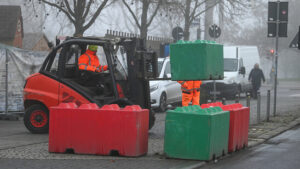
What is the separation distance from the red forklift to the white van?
532 inches

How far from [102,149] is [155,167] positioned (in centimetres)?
137

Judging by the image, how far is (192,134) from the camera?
9680mm

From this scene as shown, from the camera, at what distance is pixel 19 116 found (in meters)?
18.7

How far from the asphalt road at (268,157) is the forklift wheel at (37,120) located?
15.8 feet

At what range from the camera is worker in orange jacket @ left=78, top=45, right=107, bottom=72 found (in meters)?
13.2

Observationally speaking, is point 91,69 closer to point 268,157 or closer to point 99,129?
point 99,129

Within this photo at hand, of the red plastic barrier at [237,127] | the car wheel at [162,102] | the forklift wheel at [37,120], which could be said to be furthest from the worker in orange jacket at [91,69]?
the car wheel at [162,102]

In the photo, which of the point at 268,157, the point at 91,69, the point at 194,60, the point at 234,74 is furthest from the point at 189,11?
the point at 268,157

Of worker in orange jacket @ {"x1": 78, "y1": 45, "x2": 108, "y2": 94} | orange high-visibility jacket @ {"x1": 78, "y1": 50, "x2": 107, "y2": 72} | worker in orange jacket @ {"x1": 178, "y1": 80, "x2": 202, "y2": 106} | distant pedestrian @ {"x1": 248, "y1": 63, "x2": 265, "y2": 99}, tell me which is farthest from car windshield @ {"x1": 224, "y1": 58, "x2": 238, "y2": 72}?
orange high-visibility jacket @ {"x1": 78, "y1": 50, "x2": 107, "y2": 72}

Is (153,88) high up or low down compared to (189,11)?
down

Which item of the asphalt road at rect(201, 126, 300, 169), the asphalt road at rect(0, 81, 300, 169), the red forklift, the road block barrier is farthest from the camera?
the red forklift

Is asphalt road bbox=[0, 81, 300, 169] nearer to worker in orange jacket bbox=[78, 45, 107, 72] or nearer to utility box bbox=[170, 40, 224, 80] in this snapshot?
utility box bbox=[170, 40, 224, 80]

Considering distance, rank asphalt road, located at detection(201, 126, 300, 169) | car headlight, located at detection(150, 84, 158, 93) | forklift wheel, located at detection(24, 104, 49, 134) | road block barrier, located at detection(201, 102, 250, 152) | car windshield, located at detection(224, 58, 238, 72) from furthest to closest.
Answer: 1. car windshield, located at detection(224, 58, 238, 72)
2. car headlight, located at detection(150, 84, 158, 93)
3. forklift wheel, located at detection(24, 104, 49, 134)
4. road block barrier, located at detection(201, 102, 250, 152)
5. asphalt road, located at detection(201, 126, 300, 169)

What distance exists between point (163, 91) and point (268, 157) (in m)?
11.2
